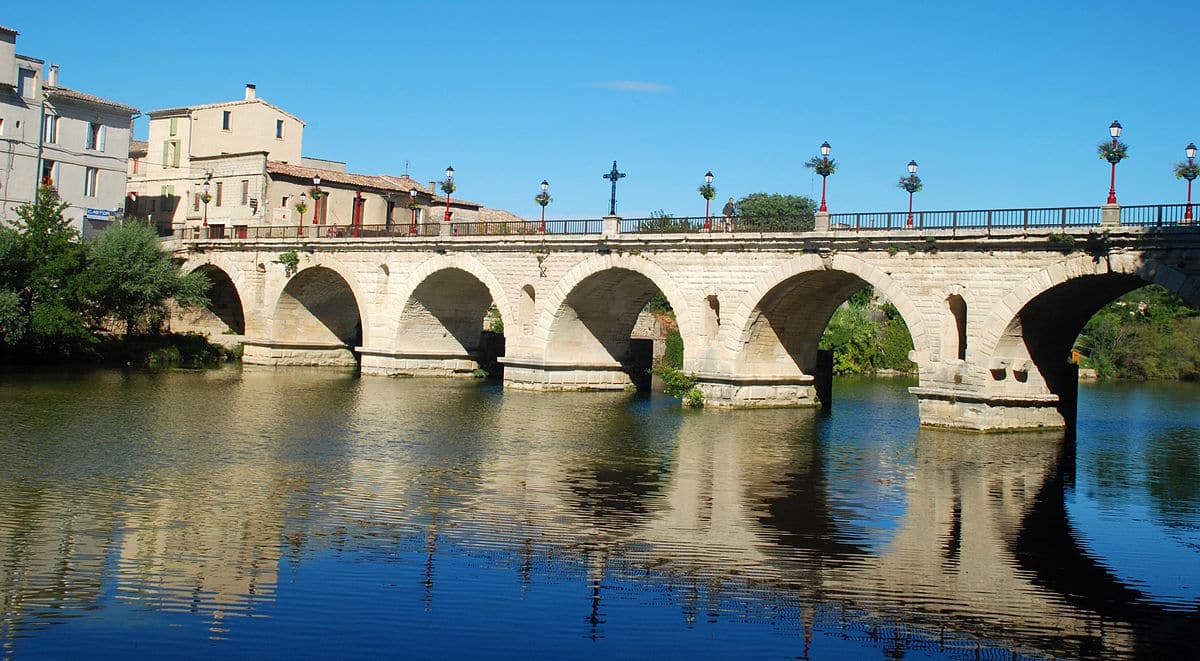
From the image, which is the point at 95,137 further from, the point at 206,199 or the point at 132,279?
the point at 132,279

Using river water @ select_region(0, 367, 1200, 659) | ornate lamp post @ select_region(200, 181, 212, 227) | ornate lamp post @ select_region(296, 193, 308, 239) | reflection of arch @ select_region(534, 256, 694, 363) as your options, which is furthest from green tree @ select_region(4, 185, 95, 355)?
reflection of arch @ select_region(534, 256, 694, 363)

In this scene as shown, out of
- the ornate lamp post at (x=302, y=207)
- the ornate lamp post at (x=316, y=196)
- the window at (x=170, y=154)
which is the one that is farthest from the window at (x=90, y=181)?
the ornate lamp post at (x=316, y=196)

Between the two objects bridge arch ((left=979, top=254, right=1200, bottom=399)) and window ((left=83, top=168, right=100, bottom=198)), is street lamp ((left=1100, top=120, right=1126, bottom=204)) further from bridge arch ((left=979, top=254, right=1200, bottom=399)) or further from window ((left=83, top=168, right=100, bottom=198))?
window ((left=83, top=168, right=100, bottom=198))

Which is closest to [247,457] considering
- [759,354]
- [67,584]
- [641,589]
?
[67,584]

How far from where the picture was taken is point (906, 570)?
44.2 ft

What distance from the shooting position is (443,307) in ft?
144

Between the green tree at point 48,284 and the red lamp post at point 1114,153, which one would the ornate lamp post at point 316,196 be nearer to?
the green tree at point 48,284

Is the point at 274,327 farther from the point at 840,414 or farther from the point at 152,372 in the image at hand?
the point at 840,414

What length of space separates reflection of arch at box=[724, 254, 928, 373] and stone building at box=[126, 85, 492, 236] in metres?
22.4

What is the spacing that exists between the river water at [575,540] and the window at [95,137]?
26.8 meters

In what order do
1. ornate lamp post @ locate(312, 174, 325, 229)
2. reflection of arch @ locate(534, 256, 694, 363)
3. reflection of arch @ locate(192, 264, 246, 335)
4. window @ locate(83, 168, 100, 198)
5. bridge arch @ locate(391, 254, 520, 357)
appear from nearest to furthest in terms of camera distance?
reflection of arch @ locate(534, 256, 694, 363), bridge arch @ locate(391, 254, 520, 357), ornate lamp post @ locate(312, 174, 325, 229), window @ locate(83, 168, 100, 198), reflection of arch @ locate(192, 264, 246, 335)

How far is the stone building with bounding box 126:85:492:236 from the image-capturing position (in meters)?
52.8

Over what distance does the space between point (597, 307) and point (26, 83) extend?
1087 inches

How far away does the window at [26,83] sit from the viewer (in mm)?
47531
